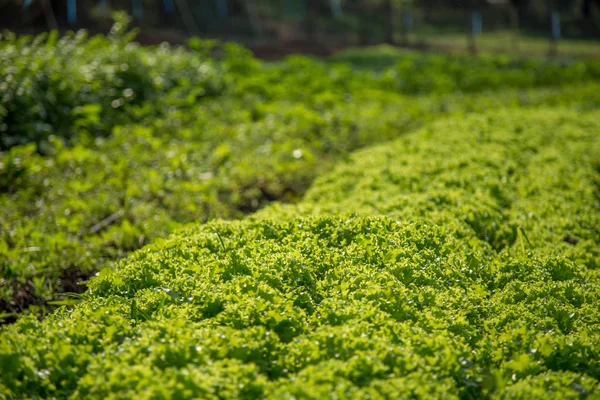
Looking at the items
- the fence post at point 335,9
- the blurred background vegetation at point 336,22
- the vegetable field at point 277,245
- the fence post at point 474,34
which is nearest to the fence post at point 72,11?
the blurred background vegetation at point 336,22

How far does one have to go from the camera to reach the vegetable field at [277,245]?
253 cm

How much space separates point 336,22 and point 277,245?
93.1ft

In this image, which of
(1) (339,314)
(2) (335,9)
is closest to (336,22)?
(2) (335,9)

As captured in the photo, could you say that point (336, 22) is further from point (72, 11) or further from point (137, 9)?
point (72, 11)

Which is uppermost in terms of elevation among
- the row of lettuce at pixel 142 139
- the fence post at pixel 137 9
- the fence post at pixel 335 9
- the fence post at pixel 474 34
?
the fence post at pixel 137 9

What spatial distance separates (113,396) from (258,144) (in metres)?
5.36

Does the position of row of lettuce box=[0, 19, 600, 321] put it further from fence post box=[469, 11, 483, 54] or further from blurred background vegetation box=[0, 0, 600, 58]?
fence post box=[469, 11, 483, 54]

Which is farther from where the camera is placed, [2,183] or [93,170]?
[93,170]

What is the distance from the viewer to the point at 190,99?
8523 millimetres

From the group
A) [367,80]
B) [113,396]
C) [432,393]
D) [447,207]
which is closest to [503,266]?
[447,207]

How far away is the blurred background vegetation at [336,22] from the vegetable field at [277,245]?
9534mm

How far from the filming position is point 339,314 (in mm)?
2803

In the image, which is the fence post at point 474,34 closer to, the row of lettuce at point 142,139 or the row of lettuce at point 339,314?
the row of lettuce at point 142,139

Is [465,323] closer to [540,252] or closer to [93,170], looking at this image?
[540,252]
